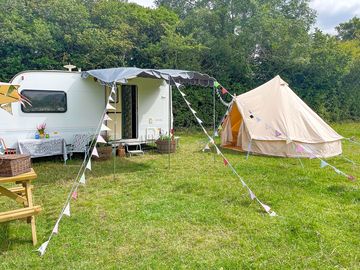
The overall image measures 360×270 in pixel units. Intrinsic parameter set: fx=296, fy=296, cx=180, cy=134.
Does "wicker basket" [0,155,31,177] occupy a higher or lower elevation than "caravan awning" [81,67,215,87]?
lower

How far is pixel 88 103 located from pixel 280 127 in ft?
16.7

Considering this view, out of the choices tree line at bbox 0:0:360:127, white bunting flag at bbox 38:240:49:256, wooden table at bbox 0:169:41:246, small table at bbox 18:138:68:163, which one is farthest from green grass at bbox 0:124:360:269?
tree line at bbox 0:0:360:127

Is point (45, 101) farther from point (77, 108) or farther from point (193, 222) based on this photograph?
point (193, 222)

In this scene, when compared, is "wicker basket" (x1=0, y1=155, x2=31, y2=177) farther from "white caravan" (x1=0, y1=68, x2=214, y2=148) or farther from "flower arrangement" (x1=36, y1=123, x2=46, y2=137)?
"flower arrangement" (x1=36, y1=123, x2=46, y2=137)

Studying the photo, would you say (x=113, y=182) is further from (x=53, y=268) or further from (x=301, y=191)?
(x=301, y=191)

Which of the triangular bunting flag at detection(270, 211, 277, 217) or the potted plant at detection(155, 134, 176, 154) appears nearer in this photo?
the triangular bunting flag at detection(270, 211, 277, 217)

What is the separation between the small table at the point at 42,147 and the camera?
6.71 meters

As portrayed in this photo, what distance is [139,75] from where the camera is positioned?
260 inches

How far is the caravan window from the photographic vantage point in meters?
6.95

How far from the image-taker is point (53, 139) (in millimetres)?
7109

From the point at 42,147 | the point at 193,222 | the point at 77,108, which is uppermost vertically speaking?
the point at 77,108

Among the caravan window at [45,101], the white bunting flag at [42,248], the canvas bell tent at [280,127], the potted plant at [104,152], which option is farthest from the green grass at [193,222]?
the caravan window at [45,101]

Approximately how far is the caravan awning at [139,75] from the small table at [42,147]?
1.83 meters

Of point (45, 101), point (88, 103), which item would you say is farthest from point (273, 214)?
point (45, 101)
